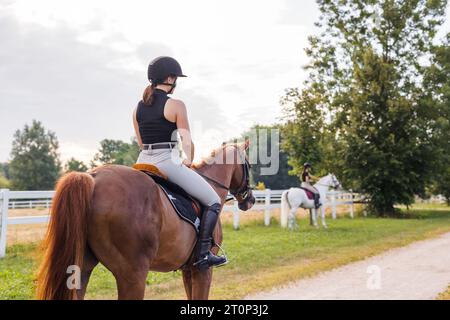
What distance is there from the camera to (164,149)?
13.1 feet

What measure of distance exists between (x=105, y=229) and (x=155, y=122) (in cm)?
109

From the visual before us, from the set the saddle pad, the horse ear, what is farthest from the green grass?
the saddle pad

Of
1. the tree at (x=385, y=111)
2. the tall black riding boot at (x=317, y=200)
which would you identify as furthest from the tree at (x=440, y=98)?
the tall black riding boot at (x=317, y=200)

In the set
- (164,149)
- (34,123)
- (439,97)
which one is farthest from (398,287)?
(34,123)

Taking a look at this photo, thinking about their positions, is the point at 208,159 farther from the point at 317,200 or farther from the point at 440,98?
the point at 440,98

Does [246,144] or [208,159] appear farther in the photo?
[246,144]

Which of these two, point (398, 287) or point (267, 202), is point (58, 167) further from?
point (398, 287)

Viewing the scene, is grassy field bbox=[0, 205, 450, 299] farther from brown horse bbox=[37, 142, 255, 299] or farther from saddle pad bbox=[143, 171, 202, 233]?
saddle pad bbox=[143, 171, 202, 233]

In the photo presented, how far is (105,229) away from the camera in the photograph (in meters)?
3.32

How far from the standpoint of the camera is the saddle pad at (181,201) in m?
3.92

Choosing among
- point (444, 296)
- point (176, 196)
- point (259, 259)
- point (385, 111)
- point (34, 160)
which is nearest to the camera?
point (176, 196)

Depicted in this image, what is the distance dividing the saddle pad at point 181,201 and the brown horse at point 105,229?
189mm

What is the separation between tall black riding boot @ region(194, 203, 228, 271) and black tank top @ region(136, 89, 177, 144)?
791mm

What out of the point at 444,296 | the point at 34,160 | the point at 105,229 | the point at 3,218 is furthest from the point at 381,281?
the point at 34,160
